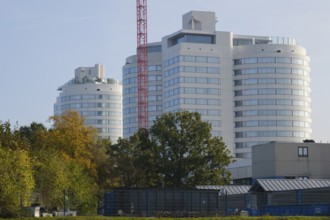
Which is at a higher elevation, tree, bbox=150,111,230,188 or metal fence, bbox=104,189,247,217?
tree, bbox=150,111,230,188

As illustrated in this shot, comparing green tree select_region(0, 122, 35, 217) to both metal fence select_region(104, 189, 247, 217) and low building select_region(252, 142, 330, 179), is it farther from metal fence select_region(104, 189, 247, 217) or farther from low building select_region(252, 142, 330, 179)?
low building select_region(252, 142, 330, 179)

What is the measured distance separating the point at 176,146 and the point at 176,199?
26665 millimetres

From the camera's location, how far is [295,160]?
138m

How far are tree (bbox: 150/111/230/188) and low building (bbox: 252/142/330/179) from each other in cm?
2192

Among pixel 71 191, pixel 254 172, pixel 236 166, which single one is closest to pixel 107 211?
pixel 71 191

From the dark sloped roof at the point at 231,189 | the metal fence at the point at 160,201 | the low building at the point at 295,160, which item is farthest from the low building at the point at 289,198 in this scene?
the low building at the point at 295,160

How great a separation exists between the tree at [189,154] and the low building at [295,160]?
2192 centimetres

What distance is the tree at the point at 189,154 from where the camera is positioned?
11494 centimetres

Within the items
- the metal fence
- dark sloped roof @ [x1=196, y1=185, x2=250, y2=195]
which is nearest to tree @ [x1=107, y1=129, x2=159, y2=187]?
dark sloped roof @ [x1=196, y1=185, x2=250, y2=195]

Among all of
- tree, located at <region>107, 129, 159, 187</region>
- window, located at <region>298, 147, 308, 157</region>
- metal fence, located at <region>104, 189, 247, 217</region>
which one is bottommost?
metal fence, located at <region>104, 189, 247, 217</region>

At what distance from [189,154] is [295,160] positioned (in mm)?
29640

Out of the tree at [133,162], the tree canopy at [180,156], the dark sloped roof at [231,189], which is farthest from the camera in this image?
the tree at [133,162]

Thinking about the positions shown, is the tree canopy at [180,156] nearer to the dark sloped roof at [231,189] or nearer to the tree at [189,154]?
the tree at [189,154]

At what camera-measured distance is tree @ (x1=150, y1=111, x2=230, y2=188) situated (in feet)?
377
